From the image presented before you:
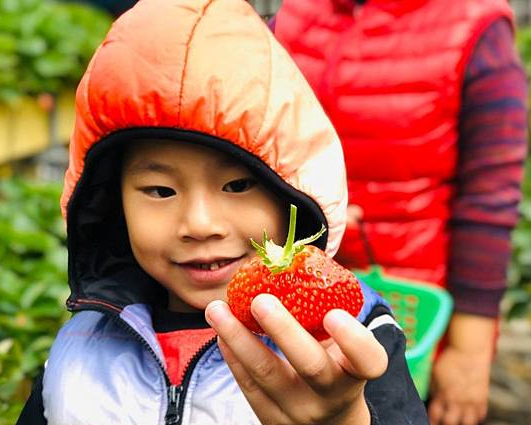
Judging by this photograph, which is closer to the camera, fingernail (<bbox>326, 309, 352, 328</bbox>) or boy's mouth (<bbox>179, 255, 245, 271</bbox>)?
fingernail (<bbox>326, 309, 352, 328</bbox>)

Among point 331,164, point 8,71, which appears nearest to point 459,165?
point 331,164

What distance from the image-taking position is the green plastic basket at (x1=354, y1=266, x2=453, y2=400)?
247cm

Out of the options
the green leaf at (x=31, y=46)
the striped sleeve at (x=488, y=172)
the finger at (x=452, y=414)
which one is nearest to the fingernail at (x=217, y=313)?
the striped sleeve at (x=488, y=172)

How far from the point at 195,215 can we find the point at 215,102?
216 mm

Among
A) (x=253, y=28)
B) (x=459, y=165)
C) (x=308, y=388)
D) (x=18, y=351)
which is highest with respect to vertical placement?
(x=253, y=28)

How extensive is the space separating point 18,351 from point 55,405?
0.75m

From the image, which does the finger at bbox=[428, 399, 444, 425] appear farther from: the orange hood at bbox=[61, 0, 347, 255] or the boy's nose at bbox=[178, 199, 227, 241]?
the boy's nose at bbox=[178, 199, 227, 241]

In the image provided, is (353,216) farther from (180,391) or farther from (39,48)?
(39,48)

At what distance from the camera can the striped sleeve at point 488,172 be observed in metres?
2.46

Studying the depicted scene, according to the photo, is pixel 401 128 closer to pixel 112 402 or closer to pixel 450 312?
pixel 450 312

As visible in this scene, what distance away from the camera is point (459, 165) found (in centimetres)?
256

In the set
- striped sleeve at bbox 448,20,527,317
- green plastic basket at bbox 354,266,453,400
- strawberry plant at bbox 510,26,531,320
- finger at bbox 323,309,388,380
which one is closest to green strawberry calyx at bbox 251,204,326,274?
finger at bbox 323,309,388,380

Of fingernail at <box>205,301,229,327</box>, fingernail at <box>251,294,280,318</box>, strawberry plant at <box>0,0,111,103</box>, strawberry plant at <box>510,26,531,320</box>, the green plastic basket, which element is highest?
fingernail at <box>251,294,280,318</box>

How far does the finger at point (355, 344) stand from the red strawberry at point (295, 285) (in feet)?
0.18
